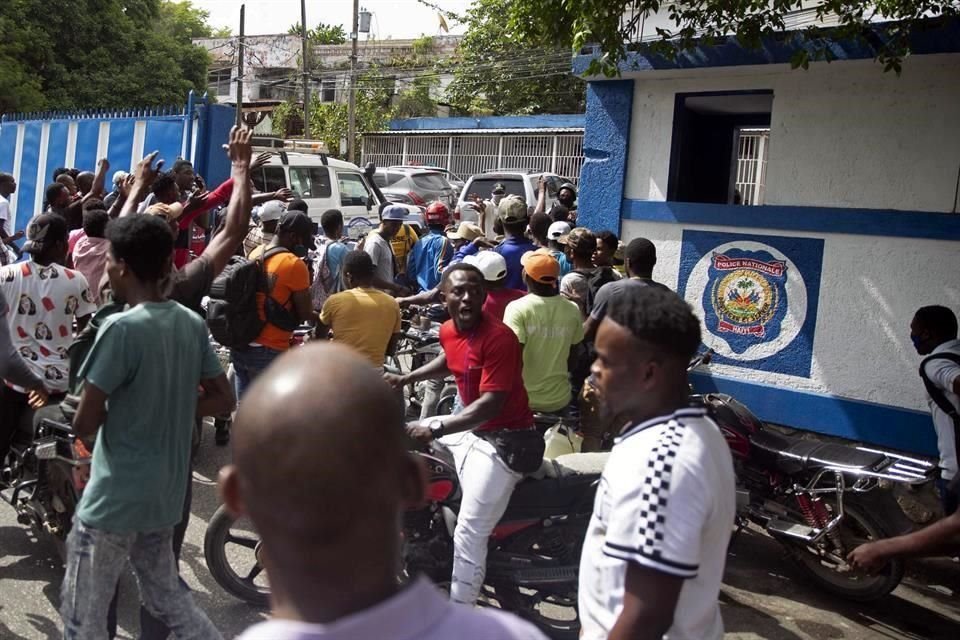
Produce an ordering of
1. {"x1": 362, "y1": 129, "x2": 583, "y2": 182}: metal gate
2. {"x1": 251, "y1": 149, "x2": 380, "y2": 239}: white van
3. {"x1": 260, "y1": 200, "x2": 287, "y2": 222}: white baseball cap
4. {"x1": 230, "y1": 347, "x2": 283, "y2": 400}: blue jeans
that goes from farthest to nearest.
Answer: {"x1": 362, "y1": 129, "x2": 583, "y2": 182}: metal gate, {"x1": 251, "y1": 149, "x2": 380, "y2": 239}: white van, {"x1": 260, "y1": 200, "x2": 287, "y2": 222}: white baseball cap, {"x1": 230, "y1": 347, "x2": 283, "y2": 400}: blue jeans

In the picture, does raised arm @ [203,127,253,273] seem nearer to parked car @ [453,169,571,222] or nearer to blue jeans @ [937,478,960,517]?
blue jeans @ [937,478,960,517]

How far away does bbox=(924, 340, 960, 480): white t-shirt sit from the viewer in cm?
436

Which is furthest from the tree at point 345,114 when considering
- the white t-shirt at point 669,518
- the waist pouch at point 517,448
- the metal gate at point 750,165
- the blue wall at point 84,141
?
the white t-shirt at point 669,518

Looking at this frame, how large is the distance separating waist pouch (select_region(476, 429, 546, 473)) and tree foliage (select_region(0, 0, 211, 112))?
20.0 metres

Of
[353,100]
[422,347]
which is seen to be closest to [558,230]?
Answer: [422,347]

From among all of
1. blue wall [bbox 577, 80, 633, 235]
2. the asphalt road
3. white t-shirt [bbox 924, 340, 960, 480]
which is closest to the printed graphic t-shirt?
the asphalt road

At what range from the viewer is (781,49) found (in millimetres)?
6832

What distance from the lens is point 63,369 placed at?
457 centimetres

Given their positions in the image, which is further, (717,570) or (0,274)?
(0,274)

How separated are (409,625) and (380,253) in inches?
255

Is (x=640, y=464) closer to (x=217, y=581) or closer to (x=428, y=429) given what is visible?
(x=428, y=429)

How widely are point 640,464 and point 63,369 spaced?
3605 mm

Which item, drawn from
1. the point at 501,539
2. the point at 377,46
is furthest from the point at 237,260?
the point at 377,46

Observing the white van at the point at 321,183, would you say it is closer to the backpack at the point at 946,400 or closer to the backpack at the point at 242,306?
the backpack at the point at 242,306
